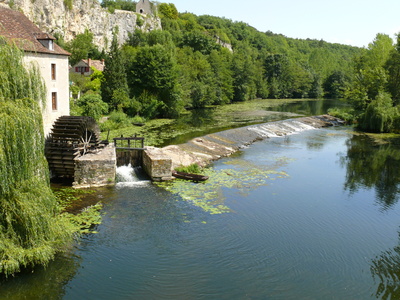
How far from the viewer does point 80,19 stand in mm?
75750

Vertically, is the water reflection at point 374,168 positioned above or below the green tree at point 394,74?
below

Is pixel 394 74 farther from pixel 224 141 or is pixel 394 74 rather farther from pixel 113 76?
pixel 113 76

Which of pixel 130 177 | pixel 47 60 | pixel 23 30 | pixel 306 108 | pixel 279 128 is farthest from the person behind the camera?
pixel 306 108

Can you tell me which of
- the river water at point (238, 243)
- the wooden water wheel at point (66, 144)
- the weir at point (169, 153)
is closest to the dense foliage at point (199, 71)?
the weir at point (169, 153)

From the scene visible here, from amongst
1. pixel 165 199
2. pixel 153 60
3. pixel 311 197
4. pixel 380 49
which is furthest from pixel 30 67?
pixel 380 49

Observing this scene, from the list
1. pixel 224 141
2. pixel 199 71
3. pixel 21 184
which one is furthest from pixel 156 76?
pixel 21 184

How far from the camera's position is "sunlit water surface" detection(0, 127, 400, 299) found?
37.5 feet

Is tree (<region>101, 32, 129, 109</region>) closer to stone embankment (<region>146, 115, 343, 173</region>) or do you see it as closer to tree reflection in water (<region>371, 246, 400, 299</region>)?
stone embankment (<region>146, 115, 343, 173</region>)

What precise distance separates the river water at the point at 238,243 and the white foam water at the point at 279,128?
48.6ft

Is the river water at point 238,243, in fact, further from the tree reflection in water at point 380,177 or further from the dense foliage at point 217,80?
the dense foliage at point 217,80

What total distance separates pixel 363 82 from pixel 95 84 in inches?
1414

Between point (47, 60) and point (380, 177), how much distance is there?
22420mm

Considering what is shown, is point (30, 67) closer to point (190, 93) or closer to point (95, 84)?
point (95, 84)

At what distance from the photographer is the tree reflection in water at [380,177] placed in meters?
12.5
